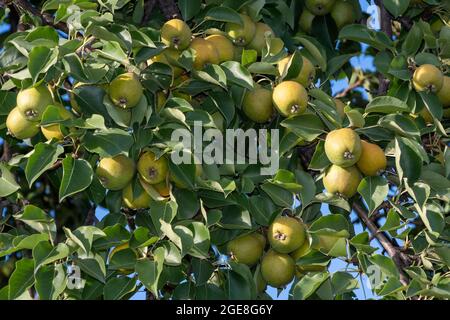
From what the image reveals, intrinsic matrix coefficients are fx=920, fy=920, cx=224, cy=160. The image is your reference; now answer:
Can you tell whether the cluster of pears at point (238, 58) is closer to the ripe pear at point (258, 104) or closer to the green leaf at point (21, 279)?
the ripe pear at point (258, 104)

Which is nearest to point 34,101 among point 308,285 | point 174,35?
point 174,35

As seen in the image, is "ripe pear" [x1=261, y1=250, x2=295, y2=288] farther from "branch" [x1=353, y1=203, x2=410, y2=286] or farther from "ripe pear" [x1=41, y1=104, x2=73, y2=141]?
"ripe pear" [x1=41, y1=104, x2=73, y2=141]

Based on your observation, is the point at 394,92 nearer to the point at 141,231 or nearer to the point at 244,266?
the point at 244,266

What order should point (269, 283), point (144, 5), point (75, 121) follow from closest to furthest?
point (75, 121) < point (269, 283) < point (144, 5)

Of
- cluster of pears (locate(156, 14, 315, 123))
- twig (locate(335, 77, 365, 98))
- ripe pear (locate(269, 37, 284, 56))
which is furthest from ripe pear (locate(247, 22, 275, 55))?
twig (locate(335, 77, 365, 98))

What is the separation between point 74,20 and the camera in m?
2.89

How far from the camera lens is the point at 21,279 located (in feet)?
9.12

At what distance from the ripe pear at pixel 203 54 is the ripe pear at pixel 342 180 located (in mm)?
540

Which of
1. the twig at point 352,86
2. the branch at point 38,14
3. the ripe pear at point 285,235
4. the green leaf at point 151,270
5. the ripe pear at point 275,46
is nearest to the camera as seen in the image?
the green leaf at point 151,270

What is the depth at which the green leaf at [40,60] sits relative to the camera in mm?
2760

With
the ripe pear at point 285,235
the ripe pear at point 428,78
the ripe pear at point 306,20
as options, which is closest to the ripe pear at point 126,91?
the ripe pear at point 285,235

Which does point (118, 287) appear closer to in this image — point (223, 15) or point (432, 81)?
point (223, 15)
